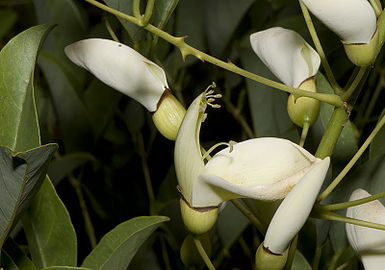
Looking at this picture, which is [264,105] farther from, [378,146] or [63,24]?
[63,24]

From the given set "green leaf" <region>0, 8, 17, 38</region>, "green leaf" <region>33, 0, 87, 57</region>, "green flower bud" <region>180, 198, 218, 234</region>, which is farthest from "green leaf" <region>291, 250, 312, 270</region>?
"green leaf" <region>0, 8, 17, 38</region>

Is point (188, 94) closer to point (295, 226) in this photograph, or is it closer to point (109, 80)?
point (109, 80)

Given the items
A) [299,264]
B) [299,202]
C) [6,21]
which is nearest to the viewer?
[299,202]

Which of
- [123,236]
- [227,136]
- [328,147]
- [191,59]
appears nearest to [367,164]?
[328,147]

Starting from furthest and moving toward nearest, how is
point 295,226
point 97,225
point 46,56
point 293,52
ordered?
point 97,225 → point 46,56 → point 293,52 → point 295,226

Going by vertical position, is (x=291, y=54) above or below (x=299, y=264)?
above

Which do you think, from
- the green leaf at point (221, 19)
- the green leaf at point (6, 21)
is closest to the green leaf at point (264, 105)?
the green leaf at point (221, 19)

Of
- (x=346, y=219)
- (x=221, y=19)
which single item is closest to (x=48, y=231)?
(x=346, y=219)
